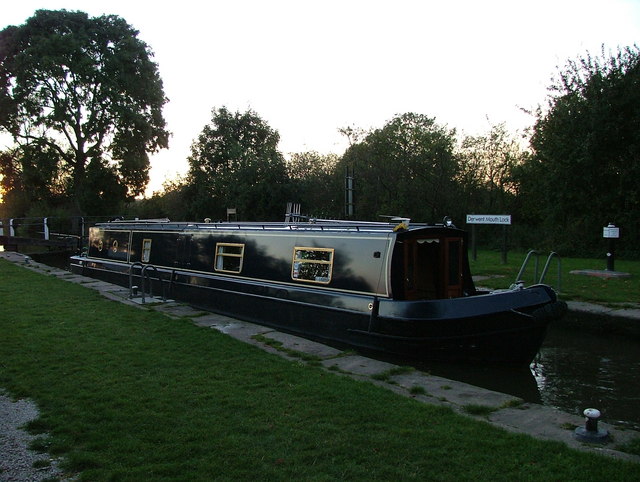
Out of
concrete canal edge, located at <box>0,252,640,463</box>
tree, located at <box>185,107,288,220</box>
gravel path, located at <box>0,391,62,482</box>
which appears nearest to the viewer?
gravel path, located at <box>0,391,62,482</box>

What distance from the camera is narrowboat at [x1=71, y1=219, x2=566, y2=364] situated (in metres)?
6.61

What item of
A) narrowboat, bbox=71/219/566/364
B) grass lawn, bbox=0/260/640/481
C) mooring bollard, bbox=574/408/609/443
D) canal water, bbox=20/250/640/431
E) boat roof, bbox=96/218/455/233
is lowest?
canal water, bbox=20/250/640/431

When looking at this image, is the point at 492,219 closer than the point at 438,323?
No

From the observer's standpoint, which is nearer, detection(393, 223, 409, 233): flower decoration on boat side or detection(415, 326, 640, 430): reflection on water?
detection(415, 326, 640, 430): reflection on water

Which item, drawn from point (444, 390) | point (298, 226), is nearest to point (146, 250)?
point (298, 226)

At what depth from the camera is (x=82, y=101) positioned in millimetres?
28453

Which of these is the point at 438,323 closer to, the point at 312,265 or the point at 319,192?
the point at 312,265

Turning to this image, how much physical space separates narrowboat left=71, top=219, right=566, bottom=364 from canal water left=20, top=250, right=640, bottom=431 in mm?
205

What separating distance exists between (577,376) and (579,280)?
5709 mm

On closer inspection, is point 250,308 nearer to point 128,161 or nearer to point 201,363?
point 201,363

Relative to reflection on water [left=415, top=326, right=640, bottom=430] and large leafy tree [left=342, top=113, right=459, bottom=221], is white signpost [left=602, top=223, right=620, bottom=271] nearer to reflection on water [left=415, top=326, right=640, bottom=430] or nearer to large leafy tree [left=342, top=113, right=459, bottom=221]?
reflection on water [left=415, top=326, right=640, bottom=430]

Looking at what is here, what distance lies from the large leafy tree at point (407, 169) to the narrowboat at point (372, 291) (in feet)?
43.4

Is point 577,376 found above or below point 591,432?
below

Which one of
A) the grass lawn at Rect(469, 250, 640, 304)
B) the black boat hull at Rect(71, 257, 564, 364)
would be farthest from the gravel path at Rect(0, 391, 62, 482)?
the grass lawn at Rect(469, 250, 640, 304)
